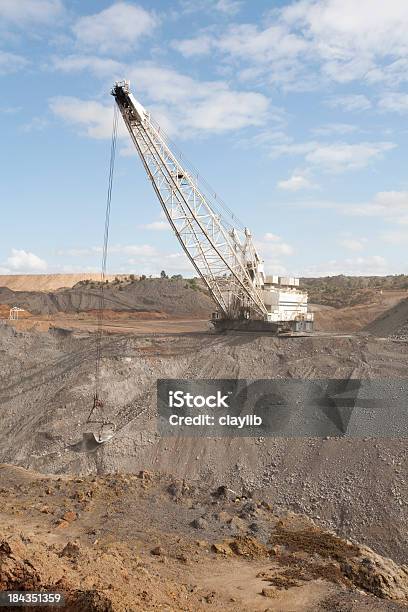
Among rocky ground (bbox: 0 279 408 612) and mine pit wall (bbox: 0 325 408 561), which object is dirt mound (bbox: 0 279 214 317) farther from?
mine pit wall (bbox: 0 325 408 561)

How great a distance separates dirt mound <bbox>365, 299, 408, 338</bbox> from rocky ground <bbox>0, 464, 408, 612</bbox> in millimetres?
17769

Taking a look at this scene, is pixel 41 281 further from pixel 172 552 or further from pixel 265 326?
pixel 172 552

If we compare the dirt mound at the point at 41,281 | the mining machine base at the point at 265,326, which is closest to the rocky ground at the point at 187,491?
the mining machine base at the point at 265,326

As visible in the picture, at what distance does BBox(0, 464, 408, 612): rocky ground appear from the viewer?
9.85 m

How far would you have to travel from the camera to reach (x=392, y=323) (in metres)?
34.0

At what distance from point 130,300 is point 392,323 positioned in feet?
99.3

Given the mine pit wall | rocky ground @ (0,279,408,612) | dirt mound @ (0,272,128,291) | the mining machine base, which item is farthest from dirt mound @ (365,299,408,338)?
dirt mound @ (0,272,128,291)

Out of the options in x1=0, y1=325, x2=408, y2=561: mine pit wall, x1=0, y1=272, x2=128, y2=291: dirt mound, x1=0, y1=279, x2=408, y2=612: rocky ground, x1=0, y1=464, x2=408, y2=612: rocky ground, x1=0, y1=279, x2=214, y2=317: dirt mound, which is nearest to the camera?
x1=0, y1=464, x2=408, y2=612: rocky ground

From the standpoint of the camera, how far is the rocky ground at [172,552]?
9.85 metres

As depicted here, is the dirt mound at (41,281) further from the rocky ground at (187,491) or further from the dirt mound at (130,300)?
the rocky ground at (187,491)

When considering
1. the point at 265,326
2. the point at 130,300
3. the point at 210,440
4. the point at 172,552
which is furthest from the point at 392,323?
the point at 130,300

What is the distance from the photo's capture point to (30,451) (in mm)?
20547

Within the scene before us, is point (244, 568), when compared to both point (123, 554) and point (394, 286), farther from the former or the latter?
point (394, 286)

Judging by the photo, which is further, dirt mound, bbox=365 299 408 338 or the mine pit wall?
dirt mound, bbox=365 299 408 338
